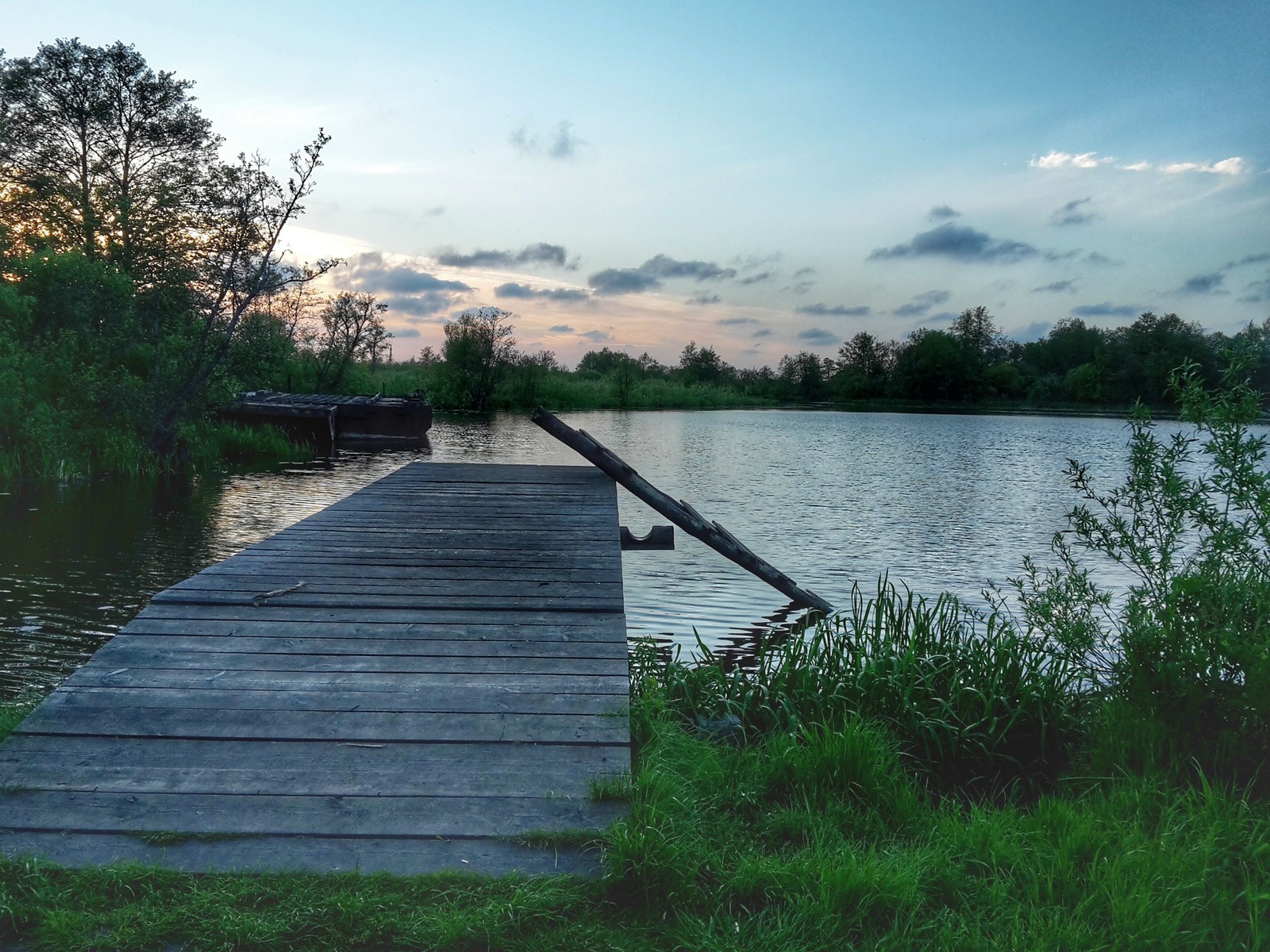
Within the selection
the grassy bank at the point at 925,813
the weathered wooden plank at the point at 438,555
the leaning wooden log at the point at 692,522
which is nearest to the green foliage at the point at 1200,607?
the grassy bank at the point at 925,813

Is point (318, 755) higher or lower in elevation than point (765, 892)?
higher

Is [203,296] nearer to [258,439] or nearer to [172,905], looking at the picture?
[258,439]

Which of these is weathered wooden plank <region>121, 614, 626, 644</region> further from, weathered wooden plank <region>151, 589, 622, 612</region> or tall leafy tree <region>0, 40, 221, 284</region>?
tall leafy tree <region>0, 40, 221, 284</region>

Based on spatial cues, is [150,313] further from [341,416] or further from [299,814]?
[299,814]

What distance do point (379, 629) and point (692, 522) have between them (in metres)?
5.27

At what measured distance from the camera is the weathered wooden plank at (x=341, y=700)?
3.65m

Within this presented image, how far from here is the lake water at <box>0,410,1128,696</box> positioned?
8.62m

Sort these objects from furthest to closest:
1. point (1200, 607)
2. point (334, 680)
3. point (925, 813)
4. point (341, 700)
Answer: point (1200, 607), point (334, 680), point (341, 700), point (925, 813)

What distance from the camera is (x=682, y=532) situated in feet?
48.1

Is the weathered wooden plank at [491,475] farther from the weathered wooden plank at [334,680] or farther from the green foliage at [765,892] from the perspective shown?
the green foliage at [765,892]

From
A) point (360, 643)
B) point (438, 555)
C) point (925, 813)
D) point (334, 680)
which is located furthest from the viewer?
point (438, 555)

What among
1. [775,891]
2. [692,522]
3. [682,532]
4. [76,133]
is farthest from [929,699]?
[76,133]

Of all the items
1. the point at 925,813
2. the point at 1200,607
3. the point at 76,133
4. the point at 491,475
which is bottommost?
the point at 925,813

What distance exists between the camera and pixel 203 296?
18500mm
